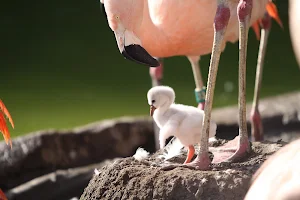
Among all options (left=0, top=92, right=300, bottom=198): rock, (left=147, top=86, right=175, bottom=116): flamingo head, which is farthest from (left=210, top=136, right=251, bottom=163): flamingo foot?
(left=0, top=92, right=300, bottom=198): rock

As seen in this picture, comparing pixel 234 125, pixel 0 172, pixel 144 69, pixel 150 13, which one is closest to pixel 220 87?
pixel 144 69

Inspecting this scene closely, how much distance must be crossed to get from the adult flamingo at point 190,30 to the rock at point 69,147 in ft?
3.14

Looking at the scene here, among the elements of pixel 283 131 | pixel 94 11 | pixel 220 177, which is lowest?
pixel 283 131

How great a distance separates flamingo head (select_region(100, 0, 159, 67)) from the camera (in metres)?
2.23

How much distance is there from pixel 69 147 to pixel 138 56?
1.65 m

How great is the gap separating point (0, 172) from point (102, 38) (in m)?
2.90

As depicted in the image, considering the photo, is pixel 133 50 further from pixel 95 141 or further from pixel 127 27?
pixel 95 141

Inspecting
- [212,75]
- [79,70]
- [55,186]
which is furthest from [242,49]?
[79,70]

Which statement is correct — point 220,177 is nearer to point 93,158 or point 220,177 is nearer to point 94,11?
point 93,158

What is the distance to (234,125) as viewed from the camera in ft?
13.6

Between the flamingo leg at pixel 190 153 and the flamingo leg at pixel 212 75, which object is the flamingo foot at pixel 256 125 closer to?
the flamingo leg at pixel 190 153

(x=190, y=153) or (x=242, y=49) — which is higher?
(x=242, y=49)

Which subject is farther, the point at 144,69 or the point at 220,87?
the point at 144,69

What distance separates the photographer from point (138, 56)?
2.23 meters
